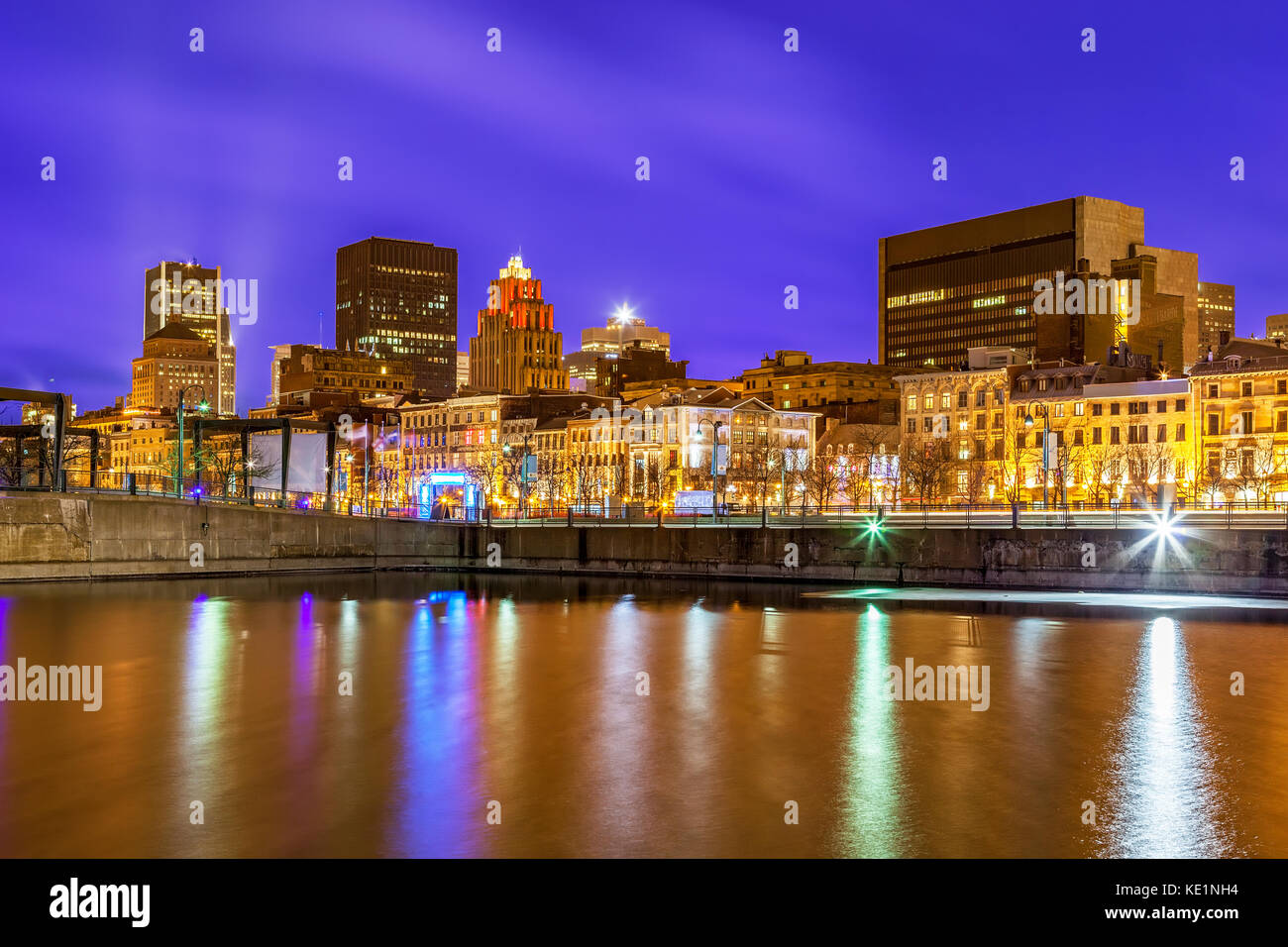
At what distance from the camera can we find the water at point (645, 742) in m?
15.4

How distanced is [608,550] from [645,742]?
144ft

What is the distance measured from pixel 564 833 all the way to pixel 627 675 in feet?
43.2

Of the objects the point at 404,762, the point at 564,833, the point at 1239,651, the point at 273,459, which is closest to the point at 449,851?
the point at 564,833

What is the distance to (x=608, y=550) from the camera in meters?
64.7

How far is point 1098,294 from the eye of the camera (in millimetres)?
140250

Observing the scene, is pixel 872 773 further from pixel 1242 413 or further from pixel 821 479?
pixel 1242 413

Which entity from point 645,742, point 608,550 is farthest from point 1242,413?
point 645,742

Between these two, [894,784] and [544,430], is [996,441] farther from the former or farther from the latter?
[894,784]

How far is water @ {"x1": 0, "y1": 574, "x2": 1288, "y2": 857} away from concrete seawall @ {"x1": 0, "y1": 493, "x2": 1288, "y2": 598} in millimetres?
9031

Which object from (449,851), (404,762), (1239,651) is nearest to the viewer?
(449,851)

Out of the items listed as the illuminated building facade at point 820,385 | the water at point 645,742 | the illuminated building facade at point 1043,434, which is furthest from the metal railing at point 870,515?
the illuminated building facade at point 820,385

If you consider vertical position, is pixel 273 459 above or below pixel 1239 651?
above
